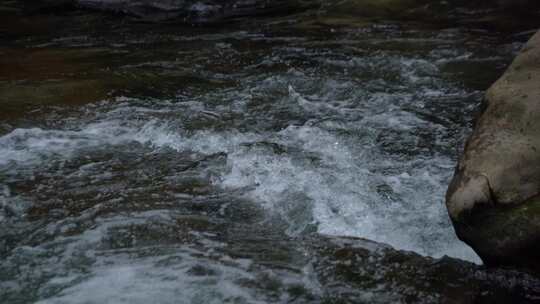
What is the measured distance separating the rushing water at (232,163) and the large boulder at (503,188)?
0.53 m

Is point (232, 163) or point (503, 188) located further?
point (232, 163)

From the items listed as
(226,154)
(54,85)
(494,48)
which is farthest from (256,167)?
(494,48)

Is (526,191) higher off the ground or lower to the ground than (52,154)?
higher

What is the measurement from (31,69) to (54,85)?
34.1 inches

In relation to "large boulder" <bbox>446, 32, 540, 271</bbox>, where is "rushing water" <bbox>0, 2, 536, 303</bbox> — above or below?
below

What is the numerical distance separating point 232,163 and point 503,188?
7.43 feet

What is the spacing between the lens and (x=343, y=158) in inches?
195

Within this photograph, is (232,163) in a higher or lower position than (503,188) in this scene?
lower

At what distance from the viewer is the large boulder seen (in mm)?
3088

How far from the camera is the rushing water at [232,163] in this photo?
11.2 feet

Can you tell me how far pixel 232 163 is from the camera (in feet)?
16.2

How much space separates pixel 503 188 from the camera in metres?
3.20

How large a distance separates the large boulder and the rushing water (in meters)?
0.53

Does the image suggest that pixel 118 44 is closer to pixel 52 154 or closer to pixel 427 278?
pixel 52 154
